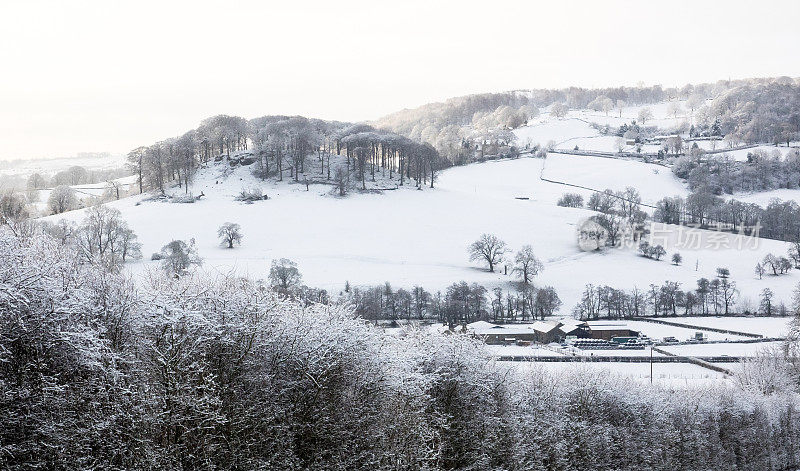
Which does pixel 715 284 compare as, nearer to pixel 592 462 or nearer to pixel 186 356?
pixel 592 462

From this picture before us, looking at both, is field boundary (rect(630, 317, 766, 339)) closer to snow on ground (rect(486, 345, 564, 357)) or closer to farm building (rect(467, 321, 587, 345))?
farm building (rect(467, 321, 587, 345))

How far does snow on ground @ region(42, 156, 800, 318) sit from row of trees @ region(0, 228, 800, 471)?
54.9 metres

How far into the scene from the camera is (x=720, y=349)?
72.0 metres

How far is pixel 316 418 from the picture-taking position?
2294cm

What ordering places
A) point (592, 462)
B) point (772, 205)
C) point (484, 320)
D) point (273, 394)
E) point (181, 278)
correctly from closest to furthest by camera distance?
point (273, 394) → point (181, 278) → point (592, 462) → point (484, 320) → point (772, 205)

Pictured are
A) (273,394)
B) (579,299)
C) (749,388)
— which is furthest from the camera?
(579,299)

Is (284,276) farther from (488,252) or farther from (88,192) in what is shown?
(88,192)

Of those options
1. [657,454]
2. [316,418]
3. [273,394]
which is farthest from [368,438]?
[657,454]

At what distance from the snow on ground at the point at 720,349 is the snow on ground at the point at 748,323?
7.03m

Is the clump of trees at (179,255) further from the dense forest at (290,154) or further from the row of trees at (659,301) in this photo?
the row of trees at (659,301)

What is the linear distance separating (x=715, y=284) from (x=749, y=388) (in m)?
53.3

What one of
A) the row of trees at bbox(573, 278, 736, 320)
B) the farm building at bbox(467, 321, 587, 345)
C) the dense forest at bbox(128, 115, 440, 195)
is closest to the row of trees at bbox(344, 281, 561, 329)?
the farm building at bbox(467, 321, 587, 345)

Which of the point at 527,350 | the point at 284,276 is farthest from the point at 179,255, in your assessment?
the point at 527,350

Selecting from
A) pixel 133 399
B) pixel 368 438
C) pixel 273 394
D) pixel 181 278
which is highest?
pixel 181 278
